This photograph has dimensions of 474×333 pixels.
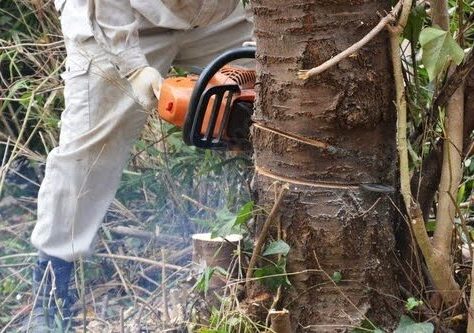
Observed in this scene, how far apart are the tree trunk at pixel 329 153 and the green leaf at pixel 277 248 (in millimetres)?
40

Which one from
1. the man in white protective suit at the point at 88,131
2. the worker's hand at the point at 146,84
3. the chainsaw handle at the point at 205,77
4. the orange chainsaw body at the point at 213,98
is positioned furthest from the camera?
the man in white protective suit at the point at 88,131

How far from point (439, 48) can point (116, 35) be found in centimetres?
140

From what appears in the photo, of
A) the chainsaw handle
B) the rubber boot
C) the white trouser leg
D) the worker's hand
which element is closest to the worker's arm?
the worker's hand

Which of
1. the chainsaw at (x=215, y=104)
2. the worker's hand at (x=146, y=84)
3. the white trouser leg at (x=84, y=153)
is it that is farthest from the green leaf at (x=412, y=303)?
the white trouser leg at (x=84, y=153)

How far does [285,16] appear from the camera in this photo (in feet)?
5.91

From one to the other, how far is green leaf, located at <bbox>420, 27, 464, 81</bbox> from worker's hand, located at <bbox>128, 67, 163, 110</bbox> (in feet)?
4.10

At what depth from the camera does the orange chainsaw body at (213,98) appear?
254 centimetres

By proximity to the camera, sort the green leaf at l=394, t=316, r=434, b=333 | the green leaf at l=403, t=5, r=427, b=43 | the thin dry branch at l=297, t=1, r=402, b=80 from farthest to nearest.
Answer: the green leaf at l=403, t=5, r=427, b=43, the green leaf at l=394, t=316, r=434, b=333, the thin dry branch at l=297, t=1, r=402, b=80

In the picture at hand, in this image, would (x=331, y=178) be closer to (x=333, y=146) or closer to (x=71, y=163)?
(x=333, y=146)

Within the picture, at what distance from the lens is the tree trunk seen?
1794 mm

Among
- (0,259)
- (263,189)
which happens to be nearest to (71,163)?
(0,259)

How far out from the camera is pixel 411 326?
71.0 inches

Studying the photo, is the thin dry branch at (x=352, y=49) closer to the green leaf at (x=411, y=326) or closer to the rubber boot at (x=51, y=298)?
the green leaf at (x=411, y=326)

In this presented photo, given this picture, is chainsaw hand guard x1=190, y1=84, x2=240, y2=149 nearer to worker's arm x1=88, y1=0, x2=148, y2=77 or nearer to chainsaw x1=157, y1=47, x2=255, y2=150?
chainsaw x1=157, y1=47, x2=255, y2=150
